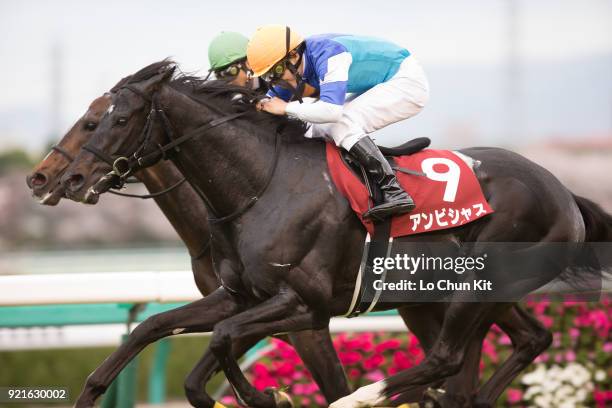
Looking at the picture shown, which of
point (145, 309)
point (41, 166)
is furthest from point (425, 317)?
point (41, 166)

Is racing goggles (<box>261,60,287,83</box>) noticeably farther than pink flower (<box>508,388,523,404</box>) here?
No

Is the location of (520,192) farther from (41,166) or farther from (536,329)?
(41,166)

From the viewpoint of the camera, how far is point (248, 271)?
12.9ft

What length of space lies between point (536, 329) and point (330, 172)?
4.24 feet

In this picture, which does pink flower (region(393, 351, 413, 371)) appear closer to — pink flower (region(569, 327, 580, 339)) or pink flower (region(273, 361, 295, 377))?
pink flower (region(273, 361, 295, 377))

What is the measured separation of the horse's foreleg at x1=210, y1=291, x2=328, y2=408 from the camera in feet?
12.4

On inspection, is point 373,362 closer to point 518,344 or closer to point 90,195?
point 518,344

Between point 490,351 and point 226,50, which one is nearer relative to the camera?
point 226,50

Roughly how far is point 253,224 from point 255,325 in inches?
15.8

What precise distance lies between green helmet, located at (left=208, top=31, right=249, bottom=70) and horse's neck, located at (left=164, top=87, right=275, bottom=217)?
887 millimetres

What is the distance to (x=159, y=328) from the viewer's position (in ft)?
13.0

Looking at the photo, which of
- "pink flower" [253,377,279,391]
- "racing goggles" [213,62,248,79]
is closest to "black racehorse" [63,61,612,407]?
"racing goggles" [213,62,248,79]

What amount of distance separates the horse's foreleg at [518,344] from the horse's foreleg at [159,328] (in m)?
1.25

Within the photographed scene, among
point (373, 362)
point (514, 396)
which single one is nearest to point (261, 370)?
point (373, 362)
